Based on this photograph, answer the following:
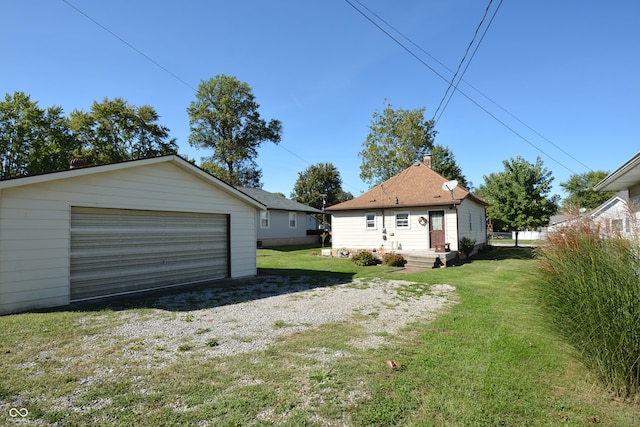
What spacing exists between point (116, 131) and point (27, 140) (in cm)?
692

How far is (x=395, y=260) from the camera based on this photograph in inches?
543

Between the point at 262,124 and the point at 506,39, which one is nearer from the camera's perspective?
the point at 506,39

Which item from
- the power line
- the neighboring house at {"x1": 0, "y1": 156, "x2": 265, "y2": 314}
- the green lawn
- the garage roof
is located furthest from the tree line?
the power line

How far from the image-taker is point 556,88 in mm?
12000

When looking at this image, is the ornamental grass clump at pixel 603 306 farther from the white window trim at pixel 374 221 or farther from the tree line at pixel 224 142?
the tree line at pixel 224 142

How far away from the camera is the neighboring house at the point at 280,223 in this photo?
2434 cm

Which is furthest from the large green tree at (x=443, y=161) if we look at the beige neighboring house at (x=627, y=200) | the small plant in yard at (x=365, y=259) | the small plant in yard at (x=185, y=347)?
the small plant in yard at (x=185, y=347)

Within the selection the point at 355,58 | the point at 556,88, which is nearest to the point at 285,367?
the point at 355,58

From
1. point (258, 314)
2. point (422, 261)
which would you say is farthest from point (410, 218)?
point (258, 314)

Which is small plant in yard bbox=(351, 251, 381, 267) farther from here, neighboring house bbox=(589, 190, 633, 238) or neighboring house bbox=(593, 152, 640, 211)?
neighboring house bbox=(589, 190, 633, 238)

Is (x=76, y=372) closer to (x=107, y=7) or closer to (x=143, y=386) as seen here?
(x=143, y=386)

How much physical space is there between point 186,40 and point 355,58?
6.28m

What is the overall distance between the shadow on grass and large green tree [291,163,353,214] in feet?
116

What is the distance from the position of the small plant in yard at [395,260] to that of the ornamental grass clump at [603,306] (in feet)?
33.9
